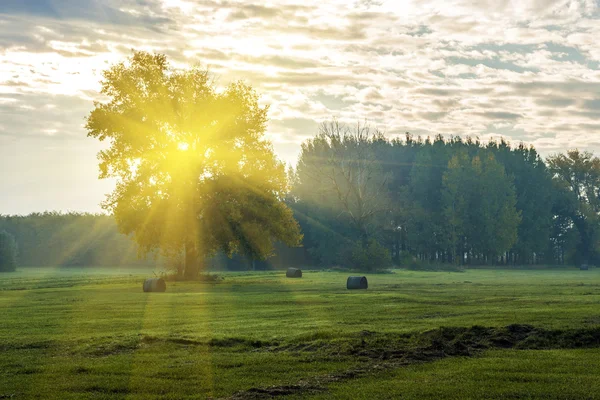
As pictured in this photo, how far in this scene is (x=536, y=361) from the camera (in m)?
17.7

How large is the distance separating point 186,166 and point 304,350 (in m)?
39.4

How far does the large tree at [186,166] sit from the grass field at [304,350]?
22.1 metres

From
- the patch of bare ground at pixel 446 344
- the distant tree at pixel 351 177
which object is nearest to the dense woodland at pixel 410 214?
the distant tree at pixel 351 177

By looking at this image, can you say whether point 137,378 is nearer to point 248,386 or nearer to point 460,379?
point 248,386

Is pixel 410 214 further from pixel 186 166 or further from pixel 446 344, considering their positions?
A: pixel 446 344

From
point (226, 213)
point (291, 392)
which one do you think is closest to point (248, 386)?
point (291, 392)

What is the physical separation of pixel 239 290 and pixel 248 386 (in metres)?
32.6

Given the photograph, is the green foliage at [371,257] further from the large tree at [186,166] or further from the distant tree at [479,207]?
the distant tree at [479,207]

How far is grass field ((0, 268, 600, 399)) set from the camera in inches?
588

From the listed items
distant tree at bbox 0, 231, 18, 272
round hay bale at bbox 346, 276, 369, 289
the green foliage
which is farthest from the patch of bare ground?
distant tree at bbox 0, 231, 18, 272

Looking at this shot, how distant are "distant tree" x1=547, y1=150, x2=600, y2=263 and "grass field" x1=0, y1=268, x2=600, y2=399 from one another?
319ft

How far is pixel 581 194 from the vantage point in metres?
132

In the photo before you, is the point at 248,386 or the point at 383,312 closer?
the point at 248,386

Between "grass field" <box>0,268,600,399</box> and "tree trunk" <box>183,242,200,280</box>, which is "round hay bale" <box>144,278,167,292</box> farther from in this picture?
"tree trunk" <box>183,242,200,280</box>
